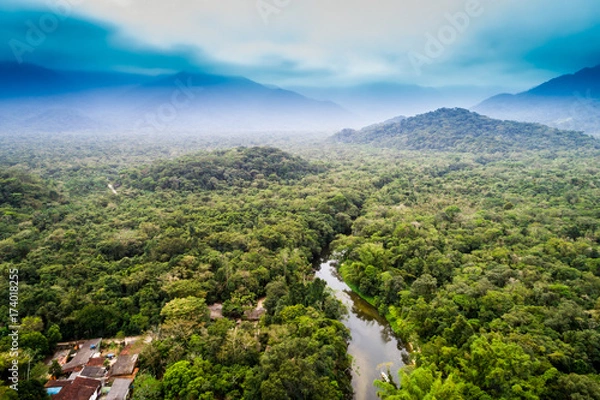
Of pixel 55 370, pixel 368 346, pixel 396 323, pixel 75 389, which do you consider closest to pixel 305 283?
pixel 368 346

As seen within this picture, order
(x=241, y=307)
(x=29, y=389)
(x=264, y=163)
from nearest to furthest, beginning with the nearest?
(x=29, y=389)
(x=241, y=307)
(x=264, y=163)

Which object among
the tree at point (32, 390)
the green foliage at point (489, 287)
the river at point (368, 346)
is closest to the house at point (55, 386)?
the tree at point (32, 390)

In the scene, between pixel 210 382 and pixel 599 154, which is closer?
pixel 210 382

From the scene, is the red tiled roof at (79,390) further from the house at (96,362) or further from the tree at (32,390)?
the house at (96,362)

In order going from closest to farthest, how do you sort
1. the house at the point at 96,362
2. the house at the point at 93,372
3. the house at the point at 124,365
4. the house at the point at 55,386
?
the house at the point at 55,386
the house at the point at 93,372
the house at the point at 124,365
the house at the point at 96,362

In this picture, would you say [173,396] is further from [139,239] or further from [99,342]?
[139,239]

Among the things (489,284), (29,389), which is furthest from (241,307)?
(489,284)

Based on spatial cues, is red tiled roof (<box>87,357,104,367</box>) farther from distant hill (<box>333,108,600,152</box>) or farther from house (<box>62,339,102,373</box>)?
distant hill (<box>333,108,600,152</box>)

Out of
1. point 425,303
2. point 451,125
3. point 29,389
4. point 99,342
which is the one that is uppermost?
point 451,125

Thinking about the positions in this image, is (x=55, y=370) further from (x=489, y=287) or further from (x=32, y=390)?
(x=489, y=287)
